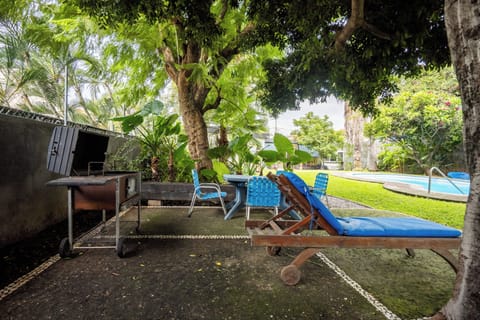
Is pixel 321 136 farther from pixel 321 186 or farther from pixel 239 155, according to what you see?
pixel 321 186

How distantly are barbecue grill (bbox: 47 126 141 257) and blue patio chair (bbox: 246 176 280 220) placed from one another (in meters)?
1.78

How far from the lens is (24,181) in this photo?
2896mm

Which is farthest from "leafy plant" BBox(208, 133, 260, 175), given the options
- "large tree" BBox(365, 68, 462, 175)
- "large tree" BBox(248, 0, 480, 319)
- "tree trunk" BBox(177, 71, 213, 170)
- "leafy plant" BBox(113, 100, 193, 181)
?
"large tree" BBox(365, 68, 462, 175)

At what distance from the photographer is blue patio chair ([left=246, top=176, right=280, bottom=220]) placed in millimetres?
3586

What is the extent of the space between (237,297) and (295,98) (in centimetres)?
442

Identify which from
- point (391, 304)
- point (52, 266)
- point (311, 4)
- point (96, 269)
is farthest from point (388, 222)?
point (52, 266)

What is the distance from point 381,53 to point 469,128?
2796mm

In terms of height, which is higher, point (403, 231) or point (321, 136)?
point (321, 136)

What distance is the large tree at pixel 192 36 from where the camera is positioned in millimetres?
2799

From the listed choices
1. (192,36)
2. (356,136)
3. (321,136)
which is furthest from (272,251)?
(321,136)

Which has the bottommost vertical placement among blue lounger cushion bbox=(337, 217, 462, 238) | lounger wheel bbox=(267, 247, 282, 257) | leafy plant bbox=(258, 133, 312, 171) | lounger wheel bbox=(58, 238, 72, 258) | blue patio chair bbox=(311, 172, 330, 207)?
lounger wheel bbox=(267, 247, 282, 257)

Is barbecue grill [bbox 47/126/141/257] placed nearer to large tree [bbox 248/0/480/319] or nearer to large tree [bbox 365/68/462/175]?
large tree [bbox 248/0/480/319]

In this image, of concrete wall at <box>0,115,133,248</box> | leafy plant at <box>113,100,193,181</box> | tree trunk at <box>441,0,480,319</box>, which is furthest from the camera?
leafy plant at <box>113,100,193,181</box>

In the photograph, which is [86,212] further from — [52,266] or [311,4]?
[311,4]
